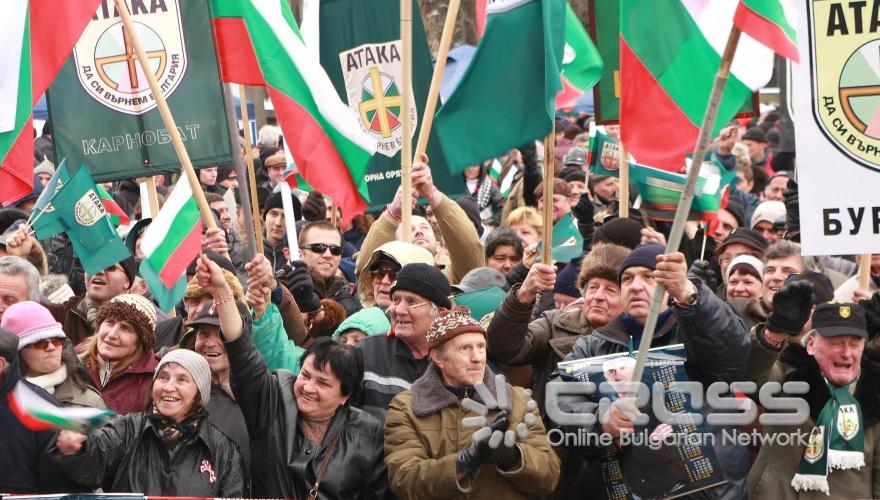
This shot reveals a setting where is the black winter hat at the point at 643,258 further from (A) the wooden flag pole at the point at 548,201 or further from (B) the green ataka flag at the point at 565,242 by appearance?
(B) the green ataka flag at the point at 565,242

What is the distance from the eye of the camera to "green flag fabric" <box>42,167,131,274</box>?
827cm

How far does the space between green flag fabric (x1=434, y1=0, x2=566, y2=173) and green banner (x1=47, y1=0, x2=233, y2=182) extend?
1498 millimetres

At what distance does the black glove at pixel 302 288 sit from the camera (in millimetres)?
7949

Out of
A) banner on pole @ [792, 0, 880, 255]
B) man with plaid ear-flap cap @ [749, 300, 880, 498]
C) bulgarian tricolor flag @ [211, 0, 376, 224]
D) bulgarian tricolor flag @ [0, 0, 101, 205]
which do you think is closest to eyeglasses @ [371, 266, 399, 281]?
bulgarian tricolor flag @ [211, 0, 376, 224]

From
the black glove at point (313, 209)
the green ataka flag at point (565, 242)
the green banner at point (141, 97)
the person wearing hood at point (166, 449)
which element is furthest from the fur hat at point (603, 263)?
the black glove at point (313, 209)

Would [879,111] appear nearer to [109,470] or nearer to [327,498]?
[327,498]

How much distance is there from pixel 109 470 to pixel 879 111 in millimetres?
3489

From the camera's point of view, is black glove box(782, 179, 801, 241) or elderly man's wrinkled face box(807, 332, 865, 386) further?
black glove box(782, 179, 801, 241)

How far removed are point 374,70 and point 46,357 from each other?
3533 mm

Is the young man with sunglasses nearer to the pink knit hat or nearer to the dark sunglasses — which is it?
the dark sunglasses

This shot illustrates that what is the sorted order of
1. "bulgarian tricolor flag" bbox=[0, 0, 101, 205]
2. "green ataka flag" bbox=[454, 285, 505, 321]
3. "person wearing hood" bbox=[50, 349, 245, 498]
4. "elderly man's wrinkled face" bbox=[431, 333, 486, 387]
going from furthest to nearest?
"green ataka flag" bbox=[454, 285, 505, 321] < "bulgarian tricolor flag" bbox=[0, 0, 101, 205] < "elderly man's wrinkled face" bbox=[431, 333, 486, 387] < "person wearing hood" bbox=[50, 349, 245, 498]

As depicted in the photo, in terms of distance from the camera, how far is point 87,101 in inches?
319

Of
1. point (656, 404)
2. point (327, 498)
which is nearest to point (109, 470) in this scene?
point (327, 498)

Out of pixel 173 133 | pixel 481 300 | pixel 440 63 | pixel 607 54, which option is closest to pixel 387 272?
pixel 481 300
